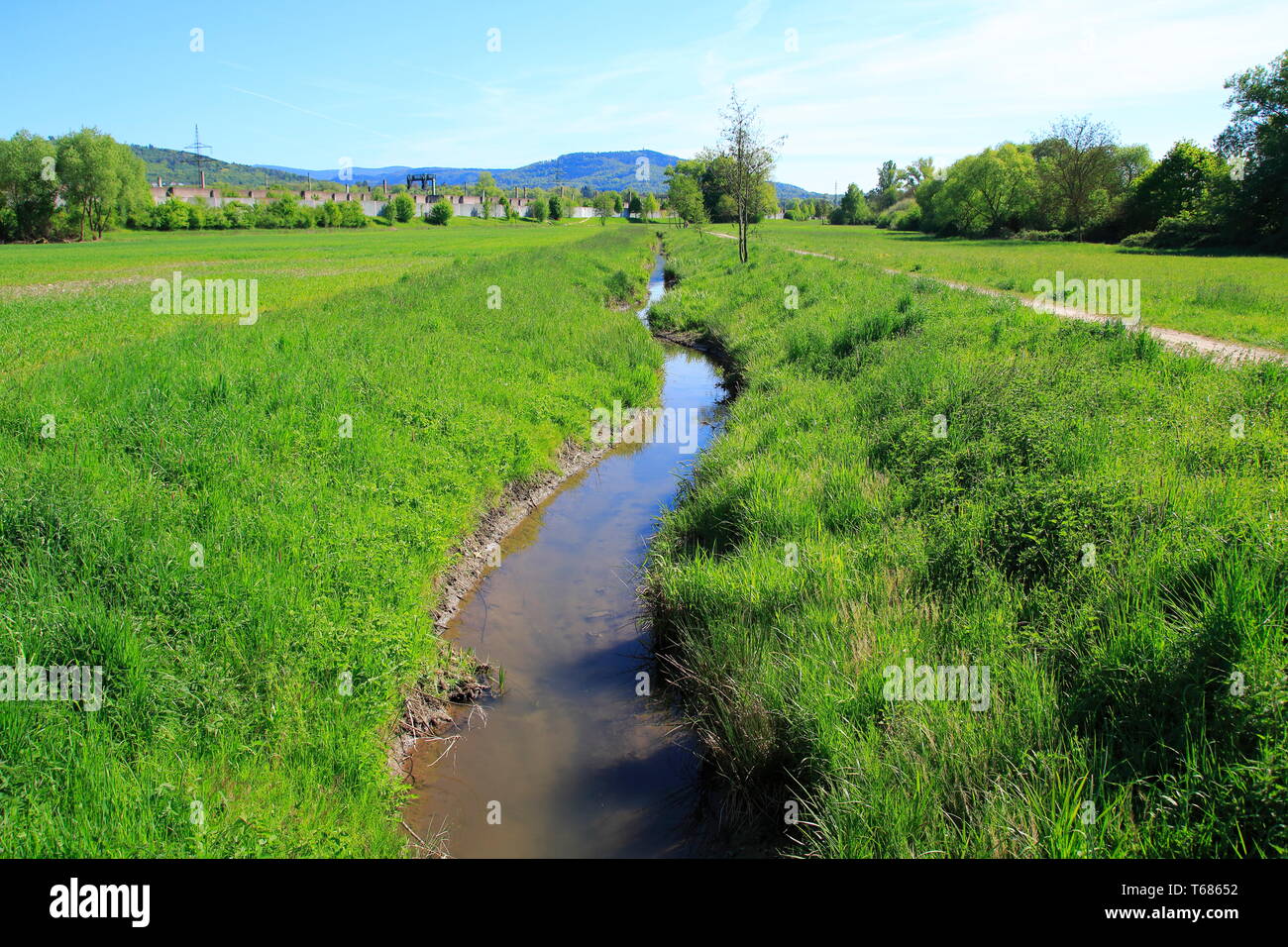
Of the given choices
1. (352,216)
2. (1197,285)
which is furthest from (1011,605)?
(352,216)

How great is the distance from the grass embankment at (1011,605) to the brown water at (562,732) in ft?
1.66

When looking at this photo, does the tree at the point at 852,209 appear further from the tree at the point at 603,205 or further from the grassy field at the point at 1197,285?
the grassy field at the point at 1197,285

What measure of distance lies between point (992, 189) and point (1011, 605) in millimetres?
71230

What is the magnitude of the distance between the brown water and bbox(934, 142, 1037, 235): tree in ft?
223

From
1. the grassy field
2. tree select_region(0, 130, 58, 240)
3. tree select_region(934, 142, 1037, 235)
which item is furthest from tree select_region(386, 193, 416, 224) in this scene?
the grassy field

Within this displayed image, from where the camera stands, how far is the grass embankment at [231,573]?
3457mm

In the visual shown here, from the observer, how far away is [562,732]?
546 centimetres

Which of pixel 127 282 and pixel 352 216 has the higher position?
pixel 352 216

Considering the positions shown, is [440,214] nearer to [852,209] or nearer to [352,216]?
[352,216]

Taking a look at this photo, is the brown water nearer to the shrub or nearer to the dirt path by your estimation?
the dirt path

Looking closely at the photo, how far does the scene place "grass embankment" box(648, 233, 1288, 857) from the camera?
10.7 ft

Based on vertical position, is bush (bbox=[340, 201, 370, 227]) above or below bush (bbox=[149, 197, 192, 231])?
above

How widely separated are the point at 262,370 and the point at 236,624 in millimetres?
5878
